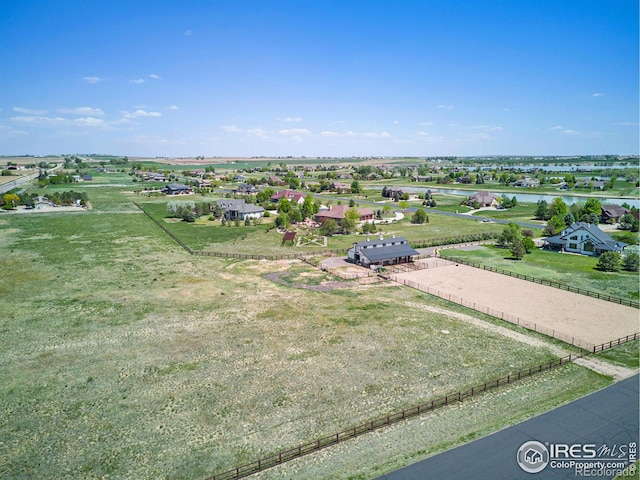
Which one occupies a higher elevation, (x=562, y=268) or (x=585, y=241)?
(x=585, y=241)

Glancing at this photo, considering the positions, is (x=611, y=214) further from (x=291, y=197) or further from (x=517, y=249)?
(x=291, y=197)

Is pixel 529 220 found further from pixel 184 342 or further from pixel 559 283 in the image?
pixel 184 342

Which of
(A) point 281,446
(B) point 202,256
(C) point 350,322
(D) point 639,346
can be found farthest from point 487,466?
(B) point 202,256

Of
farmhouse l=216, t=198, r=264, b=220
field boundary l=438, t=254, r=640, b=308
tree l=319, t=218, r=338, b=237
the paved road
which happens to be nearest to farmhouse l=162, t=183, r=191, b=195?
farmhouse l=216, t=198, r=264, b=220

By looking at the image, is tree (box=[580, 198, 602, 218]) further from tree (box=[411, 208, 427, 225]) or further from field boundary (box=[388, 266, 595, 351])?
field boundary (box=[388, 266, 595, 351])

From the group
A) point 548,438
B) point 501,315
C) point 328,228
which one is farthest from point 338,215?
point 548,438

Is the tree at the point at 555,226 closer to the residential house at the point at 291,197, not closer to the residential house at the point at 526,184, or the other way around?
the residential house at the point at 291,197
